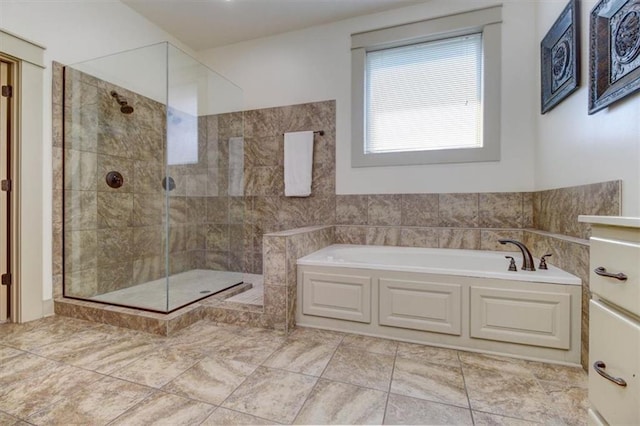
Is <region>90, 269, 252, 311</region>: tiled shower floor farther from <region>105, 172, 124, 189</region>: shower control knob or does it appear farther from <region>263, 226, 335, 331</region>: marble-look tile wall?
<region>105, 172, 124, 189</region>: shower control knob

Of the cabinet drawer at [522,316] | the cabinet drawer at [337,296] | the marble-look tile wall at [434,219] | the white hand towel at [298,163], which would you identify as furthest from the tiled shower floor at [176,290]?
the cabinet drawer at [522,316]

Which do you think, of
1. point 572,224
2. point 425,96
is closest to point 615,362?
A: point 572,224

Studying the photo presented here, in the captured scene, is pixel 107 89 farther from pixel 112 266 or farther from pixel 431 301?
pixel 431 301

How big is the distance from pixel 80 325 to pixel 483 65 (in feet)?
13.3

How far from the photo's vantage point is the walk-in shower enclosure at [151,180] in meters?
2.68

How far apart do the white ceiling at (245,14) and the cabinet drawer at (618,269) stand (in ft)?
9.70

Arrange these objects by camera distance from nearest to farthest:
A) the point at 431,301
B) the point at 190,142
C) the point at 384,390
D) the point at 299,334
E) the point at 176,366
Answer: the point at 384,390 < the point at 176,366 < the point at 431,301 < the point at 299,334 < the point at 190,142

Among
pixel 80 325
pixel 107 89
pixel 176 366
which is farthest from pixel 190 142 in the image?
pixel 176 366

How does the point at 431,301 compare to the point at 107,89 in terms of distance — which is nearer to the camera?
the point at 431,301

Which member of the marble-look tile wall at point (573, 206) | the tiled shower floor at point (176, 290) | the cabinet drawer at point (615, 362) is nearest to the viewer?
the cabinet drawer at point (615, 362)

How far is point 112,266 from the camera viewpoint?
115 inches

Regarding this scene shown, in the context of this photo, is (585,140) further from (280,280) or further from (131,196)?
(131,196)

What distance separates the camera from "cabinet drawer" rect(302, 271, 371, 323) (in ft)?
7.13

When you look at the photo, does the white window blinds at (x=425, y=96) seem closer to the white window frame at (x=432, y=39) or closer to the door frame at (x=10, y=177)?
the white window frame at (x=432, y=39)
